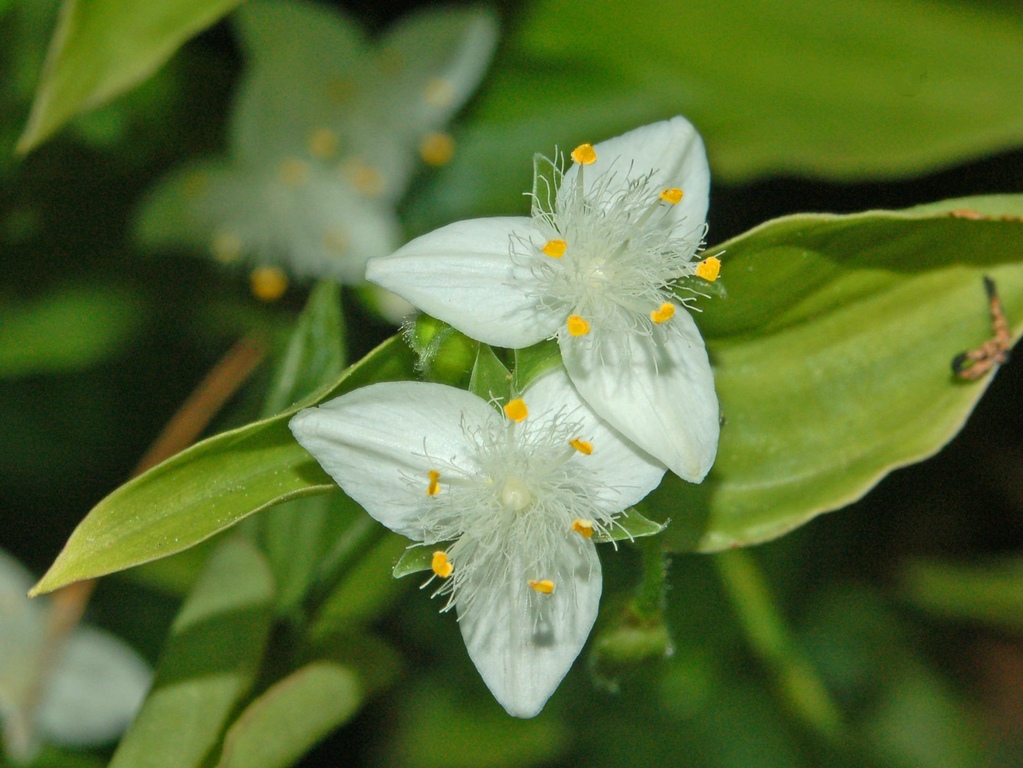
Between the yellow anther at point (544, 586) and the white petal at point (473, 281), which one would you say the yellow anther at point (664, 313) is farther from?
the yellow anther at point (544, 586)

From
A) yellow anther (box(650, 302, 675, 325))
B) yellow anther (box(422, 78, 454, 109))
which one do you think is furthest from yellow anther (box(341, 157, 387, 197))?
yellow anther (box(650, 302, 675, 325))

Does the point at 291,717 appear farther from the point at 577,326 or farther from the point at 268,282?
the point at 268,282

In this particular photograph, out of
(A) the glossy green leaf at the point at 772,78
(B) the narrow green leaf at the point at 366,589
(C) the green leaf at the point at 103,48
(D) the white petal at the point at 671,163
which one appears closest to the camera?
(D) the white petal at the point at 671,163

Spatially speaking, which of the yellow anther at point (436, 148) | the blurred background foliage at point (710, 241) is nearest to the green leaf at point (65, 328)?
the blurred background foliage at point (710, 241)

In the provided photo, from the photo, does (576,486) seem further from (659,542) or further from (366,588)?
(366,588)

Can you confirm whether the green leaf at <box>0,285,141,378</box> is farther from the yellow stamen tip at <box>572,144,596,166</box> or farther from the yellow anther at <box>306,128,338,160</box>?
the yellow stamen tip at <box>572,144,596,166</box>
